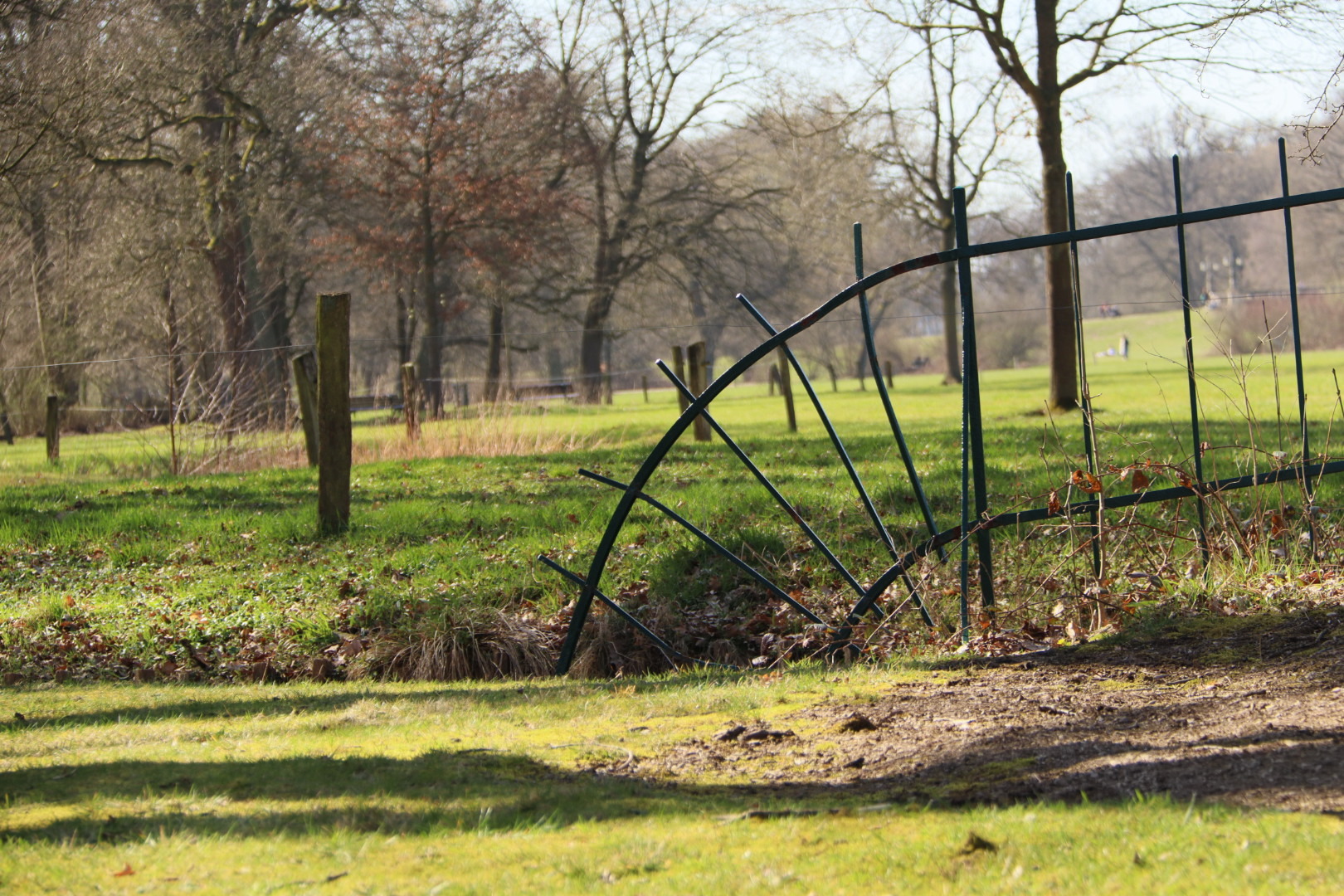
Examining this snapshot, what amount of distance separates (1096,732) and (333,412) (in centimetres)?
650

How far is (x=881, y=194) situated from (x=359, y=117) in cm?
1713

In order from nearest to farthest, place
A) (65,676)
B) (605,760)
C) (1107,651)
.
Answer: (605,760)
(1107,651)
(65,676)

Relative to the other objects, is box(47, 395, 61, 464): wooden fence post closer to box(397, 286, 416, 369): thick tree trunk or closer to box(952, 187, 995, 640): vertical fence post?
box(397, 286, 416, 369): thick tree trunk

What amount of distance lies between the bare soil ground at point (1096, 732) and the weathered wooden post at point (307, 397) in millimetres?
9272

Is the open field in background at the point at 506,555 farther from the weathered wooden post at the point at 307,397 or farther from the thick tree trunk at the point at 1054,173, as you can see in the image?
the thick tree trunk at the point at 1054,173

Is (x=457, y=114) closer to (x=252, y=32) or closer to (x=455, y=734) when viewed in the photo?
(x=252, y=32)

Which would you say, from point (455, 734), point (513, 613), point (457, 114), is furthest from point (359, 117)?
point (455, 734)

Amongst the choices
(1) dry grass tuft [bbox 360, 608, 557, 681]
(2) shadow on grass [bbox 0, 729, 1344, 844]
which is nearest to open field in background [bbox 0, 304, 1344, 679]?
(1) dry grass tuft [bbox 360, 608, 557, 681]

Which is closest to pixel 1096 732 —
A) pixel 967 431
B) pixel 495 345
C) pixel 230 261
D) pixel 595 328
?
pixel 967 431

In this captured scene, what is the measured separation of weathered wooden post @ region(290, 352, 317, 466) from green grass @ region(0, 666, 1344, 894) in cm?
832

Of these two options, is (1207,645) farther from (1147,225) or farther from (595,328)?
(595,328)

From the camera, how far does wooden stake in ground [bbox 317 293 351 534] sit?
8695mm

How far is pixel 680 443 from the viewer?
1412cm

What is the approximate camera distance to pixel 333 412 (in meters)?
8.70
